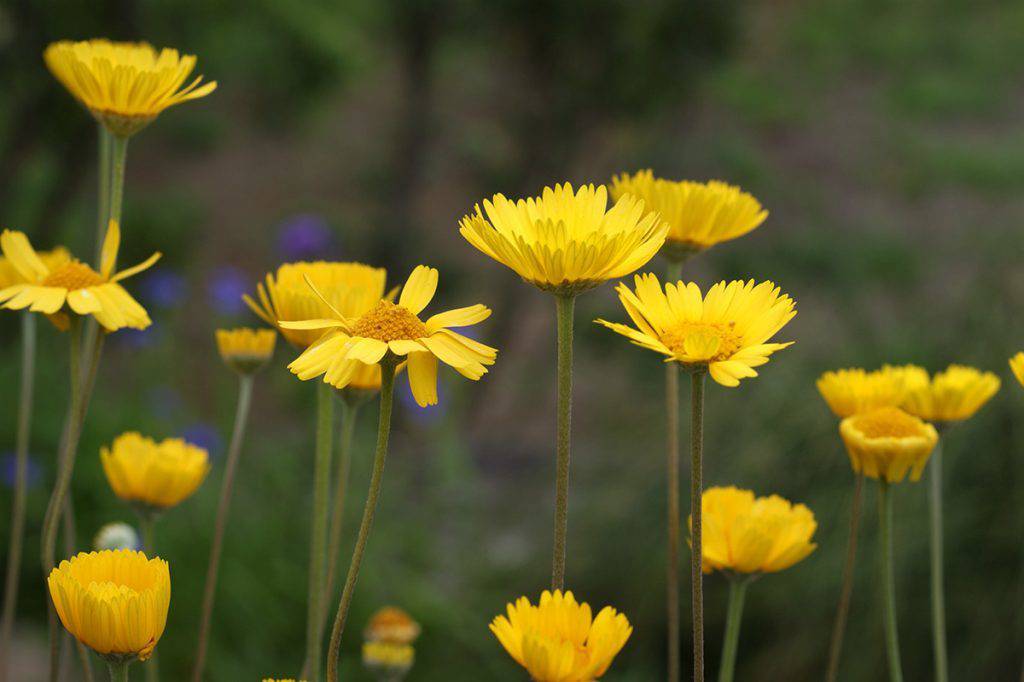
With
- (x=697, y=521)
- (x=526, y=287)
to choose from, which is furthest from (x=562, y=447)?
(x=526, y=287)

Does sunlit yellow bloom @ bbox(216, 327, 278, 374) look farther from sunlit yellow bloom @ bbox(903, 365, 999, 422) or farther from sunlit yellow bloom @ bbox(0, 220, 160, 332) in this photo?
sunlit yellow bloom @ bbox(903, 365, 999, 422)

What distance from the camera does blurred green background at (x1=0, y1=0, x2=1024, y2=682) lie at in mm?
1881

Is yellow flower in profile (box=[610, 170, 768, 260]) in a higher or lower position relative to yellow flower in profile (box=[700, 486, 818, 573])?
higher

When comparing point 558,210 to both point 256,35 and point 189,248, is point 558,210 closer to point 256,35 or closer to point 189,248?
point 256,35

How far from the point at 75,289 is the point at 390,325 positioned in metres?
0.15

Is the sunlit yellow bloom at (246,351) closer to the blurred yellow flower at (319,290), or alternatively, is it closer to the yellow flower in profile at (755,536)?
the blurred yellow flower at (319,290)

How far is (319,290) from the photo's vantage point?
A: 52 cm

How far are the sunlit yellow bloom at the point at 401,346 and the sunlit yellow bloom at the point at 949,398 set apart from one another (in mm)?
254

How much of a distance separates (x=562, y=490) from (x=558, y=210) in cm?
A: 11

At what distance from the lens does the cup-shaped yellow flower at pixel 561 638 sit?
393 mm

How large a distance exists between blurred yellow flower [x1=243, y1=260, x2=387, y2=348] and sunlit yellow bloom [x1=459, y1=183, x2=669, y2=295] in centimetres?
8

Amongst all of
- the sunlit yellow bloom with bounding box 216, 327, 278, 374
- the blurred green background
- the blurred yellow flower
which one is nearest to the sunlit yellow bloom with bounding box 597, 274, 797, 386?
the blurred yellow flower

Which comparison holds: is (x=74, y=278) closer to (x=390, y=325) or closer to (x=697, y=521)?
(x=390, y=325)

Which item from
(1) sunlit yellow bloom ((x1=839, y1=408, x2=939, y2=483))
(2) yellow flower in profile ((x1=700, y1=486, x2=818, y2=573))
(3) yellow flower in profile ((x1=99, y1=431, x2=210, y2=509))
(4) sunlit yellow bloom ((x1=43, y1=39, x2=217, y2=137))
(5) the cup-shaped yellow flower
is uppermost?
(4) sunlit yellow bloom ((x1=43, y1=39, x2=217, y2=137))
